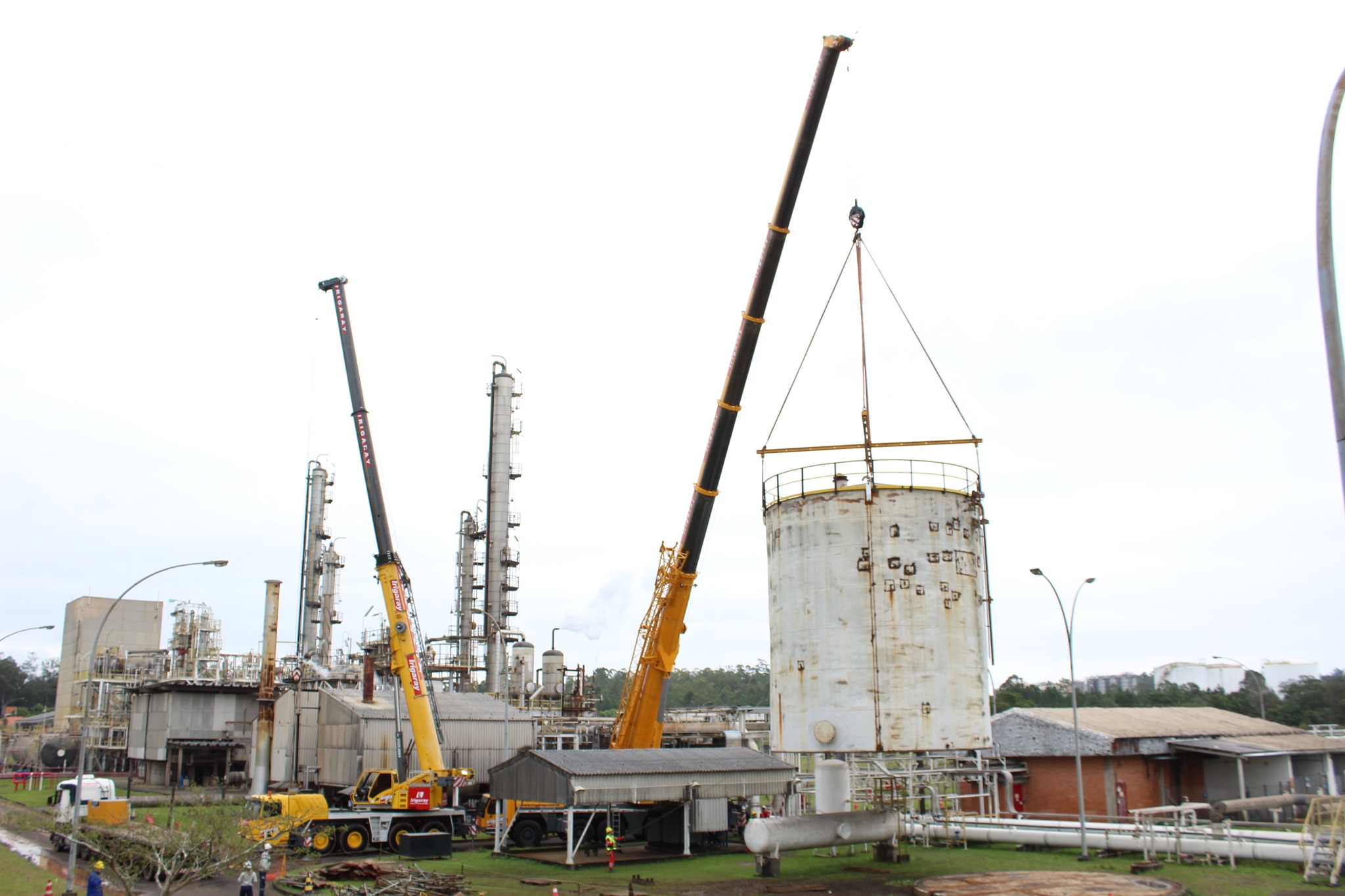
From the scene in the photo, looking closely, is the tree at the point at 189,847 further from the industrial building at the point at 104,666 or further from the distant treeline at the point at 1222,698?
the industrial building at the point at 104,666

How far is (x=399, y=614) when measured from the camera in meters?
35.4

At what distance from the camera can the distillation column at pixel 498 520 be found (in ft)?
211

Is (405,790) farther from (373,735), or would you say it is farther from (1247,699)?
(1247,699)

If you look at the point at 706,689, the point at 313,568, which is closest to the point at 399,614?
the point at 313,568

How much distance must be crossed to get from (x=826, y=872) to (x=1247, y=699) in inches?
2757

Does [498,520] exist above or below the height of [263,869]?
above

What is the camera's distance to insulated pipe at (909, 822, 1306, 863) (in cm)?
2647

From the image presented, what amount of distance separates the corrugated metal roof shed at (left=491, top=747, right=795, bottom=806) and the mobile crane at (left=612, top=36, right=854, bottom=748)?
191 centimetres

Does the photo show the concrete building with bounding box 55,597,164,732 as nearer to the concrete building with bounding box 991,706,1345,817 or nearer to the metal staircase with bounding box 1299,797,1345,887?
the concrete building with bounding box 991,706,1345,817

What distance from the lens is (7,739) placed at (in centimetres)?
8981

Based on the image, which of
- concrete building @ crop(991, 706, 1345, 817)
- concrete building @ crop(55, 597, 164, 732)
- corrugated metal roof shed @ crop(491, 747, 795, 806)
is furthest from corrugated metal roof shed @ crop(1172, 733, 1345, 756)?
concrete building @ crop(55, 597, 164, 732)

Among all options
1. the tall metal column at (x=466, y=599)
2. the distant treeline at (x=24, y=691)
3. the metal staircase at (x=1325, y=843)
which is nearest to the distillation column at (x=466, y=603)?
the tall metal column at (x=466, y=599)

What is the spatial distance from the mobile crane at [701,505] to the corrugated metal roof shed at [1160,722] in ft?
54.4

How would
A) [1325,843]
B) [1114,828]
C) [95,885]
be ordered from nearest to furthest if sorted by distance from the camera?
[95,885]
[1325,843]
[1114,828]
